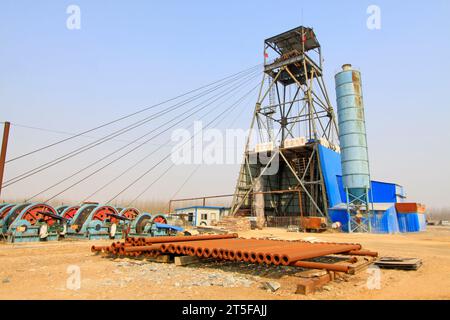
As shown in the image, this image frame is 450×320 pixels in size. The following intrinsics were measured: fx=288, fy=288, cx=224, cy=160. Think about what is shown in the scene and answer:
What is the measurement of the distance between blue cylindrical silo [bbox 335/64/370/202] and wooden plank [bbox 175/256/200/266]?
2226cm

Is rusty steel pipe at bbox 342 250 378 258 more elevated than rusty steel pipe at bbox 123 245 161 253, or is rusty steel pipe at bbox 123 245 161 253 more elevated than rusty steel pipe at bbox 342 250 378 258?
rusty steel pipe at bbox 123 245 161 253

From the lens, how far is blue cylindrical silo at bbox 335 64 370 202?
1075 inches

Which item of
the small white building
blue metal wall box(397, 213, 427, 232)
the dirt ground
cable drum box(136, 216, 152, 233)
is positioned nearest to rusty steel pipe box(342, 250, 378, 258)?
the dirt ground

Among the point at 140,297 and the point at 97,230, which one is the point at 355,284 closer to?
the point at 140,297

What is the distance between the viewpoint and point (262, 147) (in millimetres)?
34531

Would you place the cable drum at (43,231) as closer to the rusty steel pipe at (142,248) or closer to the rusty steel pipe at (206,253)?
the rusty steel pipe at (142,248)

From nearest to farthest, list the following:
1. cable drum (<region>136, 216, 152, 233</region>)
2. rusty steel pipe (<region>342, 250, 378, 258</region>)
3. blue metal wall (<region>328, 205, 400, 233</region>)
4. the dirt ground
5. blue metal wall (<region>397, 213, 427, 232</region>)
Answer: the dirt ground, rusty steel pipe (<region>342, 250, 378, 258</region>), cable drum (<region>136, 216, 152, 233</region>), blue metal wall (<region>328, 205, 400, 233</region>), blue metal wall (<region>397, 213, 427, 232</region>)

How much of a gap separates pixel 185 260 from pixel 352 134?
2426 centimetres

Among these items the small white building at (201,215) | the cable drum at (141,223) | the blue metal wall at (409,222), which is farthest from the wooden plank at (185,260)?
the small white building at (201,215)

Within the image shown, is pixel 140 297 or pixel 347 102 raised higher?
pixel 347 102

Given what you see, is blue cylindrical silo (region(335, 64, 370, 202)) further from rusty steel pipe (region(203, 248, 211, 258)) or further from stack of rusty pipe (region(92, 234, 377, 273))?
Answer: rusty steel pipe (region(203, 248, 211, 258))

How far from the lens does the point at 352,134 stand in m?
28.2

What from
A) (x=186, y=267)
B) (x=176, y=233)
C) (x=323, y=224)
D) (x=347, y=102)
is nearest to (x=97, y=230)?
(x=176, y=233)
